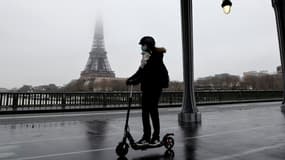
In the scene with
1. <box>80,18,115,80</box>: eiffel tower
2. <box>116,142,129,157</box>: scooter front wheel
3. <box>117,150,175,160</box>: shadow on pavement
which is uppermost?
<box>80,18,115,80</box>: eiffel tower

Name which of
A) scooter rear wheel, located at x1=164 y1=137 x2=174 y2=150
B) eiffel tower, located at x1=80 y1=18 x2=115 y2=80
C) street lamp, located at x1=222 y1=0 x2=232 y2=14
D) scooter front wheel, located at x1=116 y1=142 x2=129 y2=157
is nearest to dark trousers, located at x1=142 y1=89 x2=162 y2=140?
scooter rear wheel, located at x1=164 y1=137 x2=174 y2=150

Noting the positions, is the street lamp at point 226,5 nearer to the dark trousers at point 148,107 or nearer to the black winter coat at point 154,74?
the black winter coat at point 154,74

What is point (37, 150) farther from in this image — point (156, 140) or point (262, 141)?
point (262, 141)

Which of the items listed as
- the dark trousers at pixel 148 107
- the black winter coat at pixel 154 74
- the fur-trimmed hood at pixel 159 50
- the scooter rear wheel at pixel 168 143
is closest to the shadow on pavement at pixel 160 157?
the scooter rear wheel at pixel 168 143

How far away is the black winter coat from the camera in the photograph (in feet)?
12.7

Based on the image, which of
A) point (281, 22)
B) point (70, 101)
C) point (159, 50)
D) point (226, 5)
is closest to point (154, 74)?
point (159, 50)

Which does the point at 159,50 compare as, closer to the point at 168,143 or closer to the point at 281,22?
the point at 168,143

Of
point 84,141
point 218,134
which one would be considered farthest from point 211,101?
point 84,141

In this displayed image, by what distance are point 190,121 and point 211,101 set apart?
10741 millimetres

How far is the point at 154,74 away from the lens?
3.91 m

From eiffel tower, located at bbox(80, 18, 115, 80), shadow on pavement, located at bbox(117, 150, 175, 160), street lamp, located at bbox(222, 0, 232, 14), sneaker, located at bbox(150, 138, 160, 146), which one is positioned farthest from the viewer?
eiffel tower, located at bbox(80, 18, 115, 80)

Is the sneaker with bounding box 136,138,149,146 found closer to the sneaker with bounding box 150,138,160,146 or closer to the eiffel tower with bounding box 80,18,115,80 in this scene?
the sneaker with bounding box 150,138,160,146

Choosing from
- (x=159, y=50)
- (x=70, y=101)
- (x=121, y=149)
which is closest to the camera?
(x=121, y=149)

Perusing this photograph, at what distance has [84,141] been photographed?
16.7 ft
